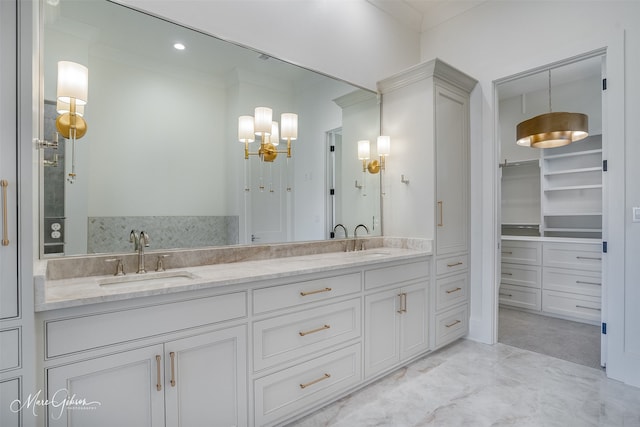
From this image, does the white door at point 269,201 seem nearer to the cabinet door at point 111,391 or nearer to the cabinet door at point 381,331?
the cabinet door at point 381,331

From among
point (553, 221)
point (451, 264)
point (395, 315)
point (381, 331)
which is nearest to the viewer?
point (381, 331)

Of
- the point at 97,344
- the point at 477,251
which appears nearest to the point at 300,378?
the point at 97,344

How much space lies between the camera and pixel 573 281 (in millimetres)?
3729

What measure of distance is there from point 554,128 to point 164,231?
10.9ft

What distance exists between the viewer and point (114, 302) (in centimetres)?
129

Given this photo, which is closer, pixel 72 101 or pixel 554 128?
pixel 72 101

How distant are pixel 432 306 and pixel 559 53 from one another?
231 centimetres

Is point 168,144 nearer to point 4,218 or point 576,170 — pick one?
point 4,218

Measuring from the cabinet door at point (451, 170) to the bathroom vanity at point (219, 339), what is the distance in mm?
703

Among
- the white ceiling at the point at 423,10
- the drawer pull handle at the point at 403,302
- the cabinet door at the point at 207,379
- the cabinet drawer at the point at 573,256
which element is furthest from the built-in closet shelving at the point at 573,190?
the cabinet door at the point at 207,379

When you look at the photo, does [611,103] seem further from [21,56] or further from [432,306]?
[21,56]

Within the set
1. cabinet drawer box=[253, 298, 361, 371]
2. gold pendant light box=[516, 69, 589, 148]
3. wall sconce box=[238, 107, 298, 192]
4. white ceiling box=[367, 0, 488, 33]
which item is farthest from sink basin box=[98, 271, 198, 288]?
gold pendant light box=[516, 69, 589, 148]

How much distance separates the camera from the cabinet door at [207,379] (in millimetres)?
1421

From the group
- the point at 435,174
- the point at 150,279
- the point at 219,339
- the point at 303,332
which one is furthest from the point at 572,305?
the point at 150,279
